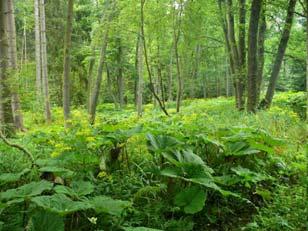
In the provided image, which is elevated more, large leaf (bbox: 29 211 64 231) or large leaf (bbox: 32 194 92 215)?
large leaf (bbox: 32 194 92 215)

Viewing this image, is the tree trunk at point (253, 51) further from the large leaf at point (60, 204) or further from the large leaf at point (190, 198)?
the large leaf at point (60, 204)

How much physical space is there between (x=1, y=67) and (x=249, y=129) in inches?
172

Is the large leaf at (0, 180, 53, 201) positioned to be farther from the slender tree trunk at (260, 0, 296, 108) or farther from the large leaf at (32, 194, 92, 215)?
the slender tree trunk at (260, 0, 296, 108)

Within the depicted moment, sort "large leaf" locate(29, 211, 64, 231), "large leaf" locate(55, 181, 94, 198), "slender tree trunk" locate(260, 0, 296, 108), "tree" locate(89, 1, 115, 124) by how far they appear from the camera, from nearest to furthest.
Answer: "large leaf" locate(29, 211, 64, 231) → "large leaf" locate(55, 181, 94, 198) → "slender tree trunk" locate(260, 0, 296, 108) → "tree" locate(89, 1, 115, 124)

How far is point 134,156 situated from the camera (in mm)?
4465

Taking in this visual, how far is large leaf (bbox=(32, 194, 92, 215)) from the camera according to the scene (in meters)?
2.56

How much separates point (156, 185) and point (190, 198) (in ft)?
1.75

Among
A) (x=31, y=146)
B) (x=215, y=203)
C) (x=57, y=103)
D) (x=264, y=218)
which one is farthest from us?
(x=57, y=103)

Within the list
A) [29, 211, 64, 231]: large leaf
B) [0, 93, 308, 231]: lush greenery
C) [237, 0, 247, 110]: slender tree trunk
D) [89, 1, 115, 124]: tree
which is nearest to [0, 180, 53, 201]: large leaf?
[0, 93, 308, 231]: lush greenery

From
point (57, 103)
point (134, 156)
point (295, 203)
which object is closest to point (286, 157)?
point (295, 203)

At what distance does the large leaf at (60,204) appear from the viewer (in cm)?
256

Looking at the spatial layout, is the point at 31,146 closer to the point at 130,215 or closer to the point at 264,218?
the point at 130,215

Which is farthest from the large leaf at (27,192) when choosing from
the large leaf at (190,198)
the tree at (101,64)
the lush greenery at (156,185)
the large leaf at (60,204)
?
the tree at (101,64)

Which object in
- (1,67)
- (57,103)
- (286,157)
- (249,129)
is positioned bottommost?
(57,103)
